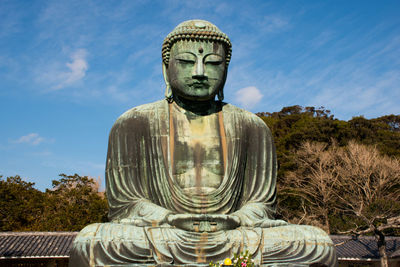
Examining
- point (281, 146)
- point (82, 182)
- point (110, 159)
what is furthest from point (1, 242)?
point (281, 146)

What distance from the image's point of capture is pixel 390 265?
21.3 meters

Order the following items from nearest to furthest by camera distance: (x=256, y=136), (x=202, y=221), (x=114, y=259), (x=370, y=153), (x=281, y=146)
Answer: (x=114, y=259), (x=202, y=221), (x=256, y=136), (x=370, y=153), (x=281, y=146)

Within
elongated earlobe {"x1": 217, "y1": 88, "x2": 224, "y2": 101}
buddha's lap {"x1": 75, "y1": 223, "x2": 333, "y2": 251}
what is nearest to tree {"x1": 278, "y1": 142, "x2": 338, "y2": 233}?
elongated earlobe {"x1": 217, "y1": 88, "x2": 224, "y2": 101}

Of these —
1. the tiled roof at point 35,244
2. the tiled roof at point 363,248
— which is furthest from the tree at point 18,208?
the tiled roof at point 363,248

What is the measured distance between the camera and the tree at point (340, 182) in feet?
80.7

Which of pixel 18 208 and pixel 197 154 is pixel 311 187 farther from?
pixel 197 154

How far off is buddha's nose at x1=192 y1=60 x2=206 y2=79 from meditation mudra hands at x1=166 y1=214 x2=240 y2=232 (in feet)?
6.44

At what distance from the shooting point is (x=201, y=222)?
5328mm

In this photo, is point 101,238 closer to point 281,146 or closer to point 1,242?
point 1,242

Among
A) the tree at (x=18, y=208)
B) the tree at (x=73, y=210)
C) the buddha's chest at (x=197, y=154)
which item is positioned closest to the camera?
the buddha's chest at (x=197, y=154)

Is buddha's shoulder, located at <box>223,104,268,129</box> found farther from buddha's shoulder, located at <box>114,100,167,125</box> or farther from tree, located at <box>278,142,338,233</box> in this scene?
tree, located at <box>278,142,338,233</box>

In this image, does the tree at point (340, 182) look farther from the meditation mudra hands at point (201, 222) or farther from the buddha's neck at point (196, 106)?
the meditation mudra hands at point (201, 222)

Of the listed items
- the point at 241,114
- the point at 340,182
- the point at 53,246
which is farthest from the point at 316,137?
the point at 241,114

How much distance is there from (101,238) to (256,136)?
279 centimetres
